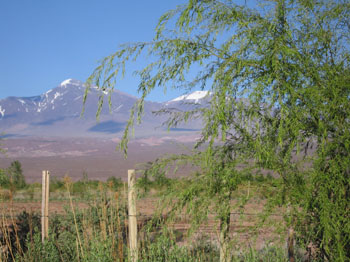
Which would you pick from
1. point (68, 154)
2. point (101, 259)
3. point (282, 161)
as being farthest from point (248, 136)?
point (68, 154)

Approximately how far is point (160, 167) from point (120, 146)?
49 centimetres

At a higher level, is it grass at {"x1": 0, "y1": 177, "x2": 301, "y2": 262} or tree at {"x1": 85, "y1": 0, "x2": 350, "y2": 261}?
tree at {"x1": 85, "y1": 0, "x2": 350, "y2": 261}

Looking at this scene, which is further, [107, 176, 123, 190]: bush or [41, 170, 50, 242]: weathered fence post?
[41, 170, 50, 242]: weathered fence post

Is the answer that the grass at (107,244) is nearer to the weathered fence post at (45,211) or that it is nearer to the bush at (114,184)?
the bush at (114,184)

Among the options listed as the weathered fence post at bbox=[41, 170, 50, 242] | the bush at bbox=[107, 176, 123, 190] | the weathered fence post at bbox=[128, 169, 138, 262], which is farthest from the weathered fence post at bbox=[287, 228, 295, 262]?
the weathered fence post at bbox=[41, 170, 50, 242]

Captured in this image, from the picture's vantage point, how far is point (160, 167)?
16.2 feet

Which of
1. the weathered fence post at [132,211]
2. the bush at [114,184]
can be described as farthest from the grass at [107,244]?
the weathered fence post at [132,211]

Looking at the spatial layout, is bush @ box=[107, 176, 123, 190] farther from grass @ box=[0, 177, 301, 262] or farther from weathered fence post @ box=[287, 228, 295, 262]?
weathered fence post @ box=[287, 228, 295, 262]

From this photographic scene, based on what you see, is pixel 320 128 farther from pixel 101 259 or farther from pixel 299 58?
pixel 101 259

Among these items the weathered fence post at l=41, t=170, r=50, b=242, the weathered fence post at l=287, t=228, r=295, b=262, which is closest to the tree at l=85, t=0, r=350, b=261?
the weathered fence post at l=287, t=228, r=295, b=262

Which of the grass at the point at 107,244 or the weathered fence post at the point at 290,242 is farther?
the grass at the point at 107,244

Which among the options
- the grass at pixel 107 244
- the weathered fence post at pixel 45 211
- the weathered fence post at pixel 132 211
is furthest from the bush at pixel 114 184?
the weathered fence post at pixel 45 211

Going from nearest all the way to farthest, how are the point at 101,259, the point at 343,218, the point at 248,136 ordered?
the point at 343,218, the point at 248,136, the point at 101,259

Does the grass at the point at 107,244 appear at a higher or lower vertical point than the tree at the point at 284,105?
lower
